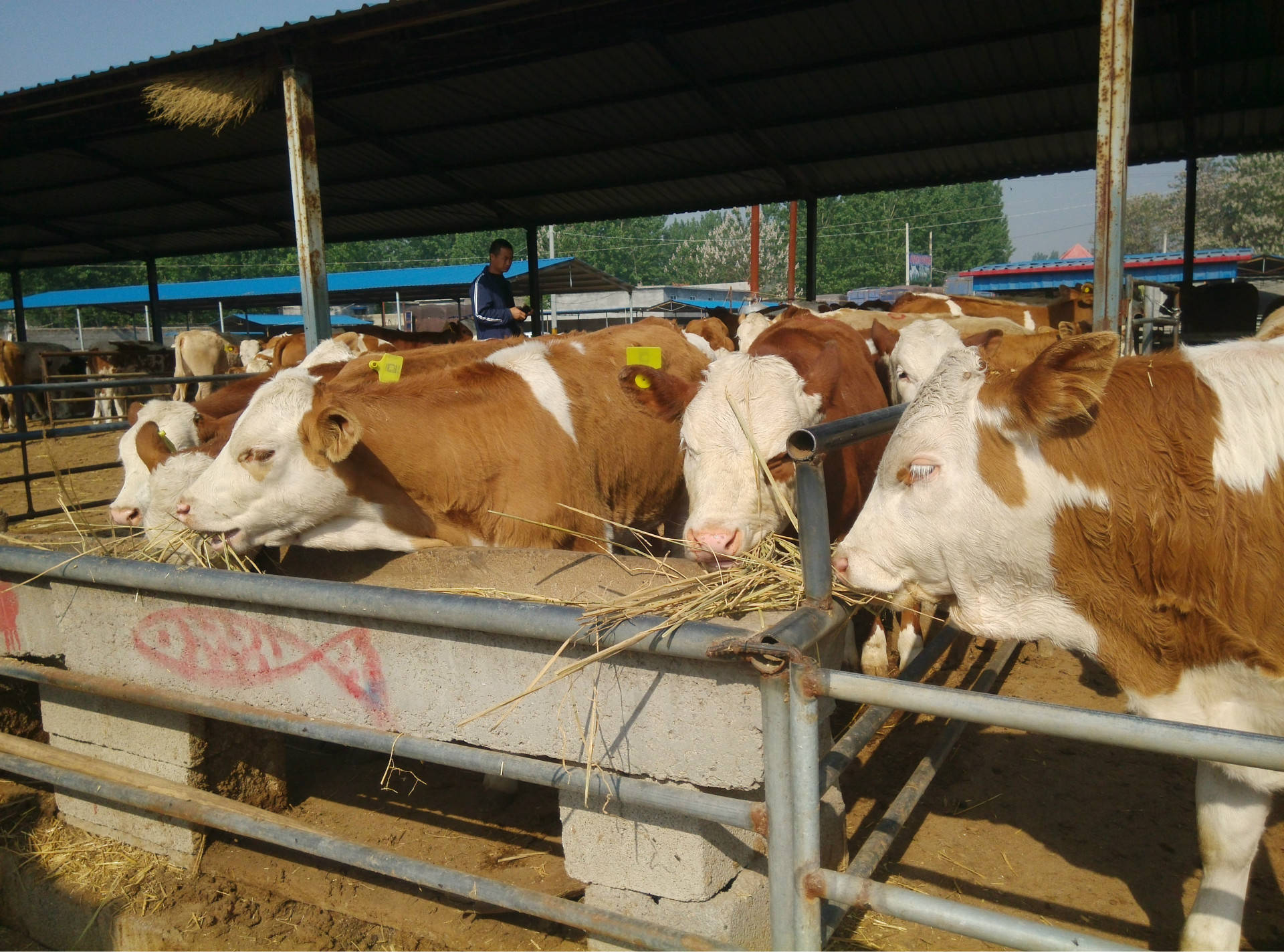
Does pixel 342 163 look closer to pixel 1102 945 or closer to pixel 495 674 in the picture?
pixel 495 674

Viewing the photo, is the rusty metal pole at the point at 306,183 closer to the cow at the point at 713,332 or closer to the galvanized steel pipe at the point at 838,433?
the cow at the point at 713,332

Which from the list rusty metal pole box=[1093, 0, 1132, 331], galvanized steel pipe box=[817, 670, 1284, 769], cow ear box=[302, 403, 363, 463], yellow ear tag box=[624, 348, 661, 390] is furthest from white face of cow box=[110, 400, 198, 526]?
rusty metal pole box=[1093, 0, 1132, 331]

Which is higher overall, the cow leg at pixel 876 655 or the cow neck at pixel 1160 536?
the cow neck at pixel 1160 536

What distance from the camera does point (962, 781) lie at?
3811 millimetres

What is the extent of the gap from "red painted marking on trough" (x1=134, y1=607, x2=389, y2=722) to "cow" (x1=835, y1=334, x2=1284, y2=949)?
4.56 ft

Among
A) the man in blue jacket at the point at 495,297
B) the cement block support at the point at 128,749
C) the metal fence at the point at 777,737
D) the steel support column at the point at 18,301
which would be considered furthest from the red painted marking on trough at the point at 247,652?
the steel support column at the point at 18,301

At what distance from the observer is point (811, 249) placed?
1225 centimetres

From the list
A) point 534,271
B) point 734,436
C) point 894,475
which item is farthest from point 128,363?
point 894,475

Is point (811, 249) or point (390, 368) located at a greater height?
point (811, 249)

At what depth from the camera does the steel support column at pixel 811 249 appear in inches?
476

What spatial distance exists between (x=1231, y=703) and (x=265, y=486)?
329 cm

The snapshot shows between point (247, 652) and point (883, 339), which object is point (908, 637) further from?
point (247, 652)

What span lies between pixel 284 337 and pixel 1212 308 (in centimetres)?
1123

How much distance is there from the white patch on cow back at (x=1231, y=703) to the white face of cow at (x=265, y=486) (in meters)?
2.95
